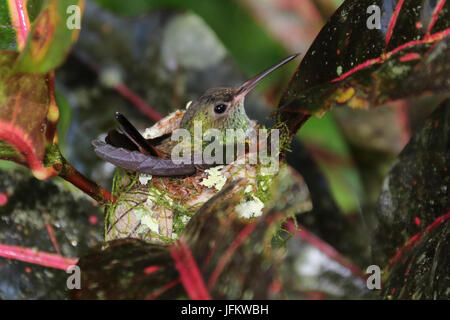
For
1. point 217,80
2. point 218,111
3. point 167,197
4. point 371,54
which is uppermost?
point 217,80

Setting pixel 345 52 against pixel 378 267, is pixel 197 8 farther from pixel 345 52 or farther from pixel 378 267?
pixel 378 267

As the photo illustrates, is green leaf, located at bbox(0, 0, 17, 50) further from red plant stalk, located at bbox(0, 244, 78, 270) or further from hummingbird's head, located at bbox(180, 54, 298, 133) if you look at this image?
hummingbird's head, located at bbox(180, 54, 298, 133)

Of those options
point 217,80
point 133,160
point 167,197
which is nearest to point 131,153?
point 133,160

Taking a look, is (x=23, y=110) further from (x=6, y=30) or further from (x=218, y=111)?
(x=218, y=111)

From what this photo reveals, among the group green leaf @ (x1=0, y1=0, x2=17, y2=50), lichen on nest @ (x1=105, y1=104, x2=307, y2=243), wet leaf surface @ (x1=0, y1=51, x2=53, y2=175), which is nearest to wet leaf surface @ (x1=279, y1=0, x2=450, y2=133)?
lichen on nest @ (x1=105, y1=104, x2=307, y2=243)


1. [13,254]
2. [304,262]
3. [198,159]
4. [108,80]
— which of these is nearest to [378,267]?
[304,262]

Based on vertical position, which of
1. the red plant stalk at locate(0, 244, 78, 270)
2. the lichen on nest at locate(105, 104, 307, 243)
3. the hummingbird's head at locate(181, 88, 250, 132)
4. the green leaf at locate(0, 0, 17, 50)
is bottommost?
the red plant stalk at locate(0, 244, 78, 270)

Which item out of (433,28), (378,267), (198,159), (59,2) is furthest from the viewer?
(198,159)
